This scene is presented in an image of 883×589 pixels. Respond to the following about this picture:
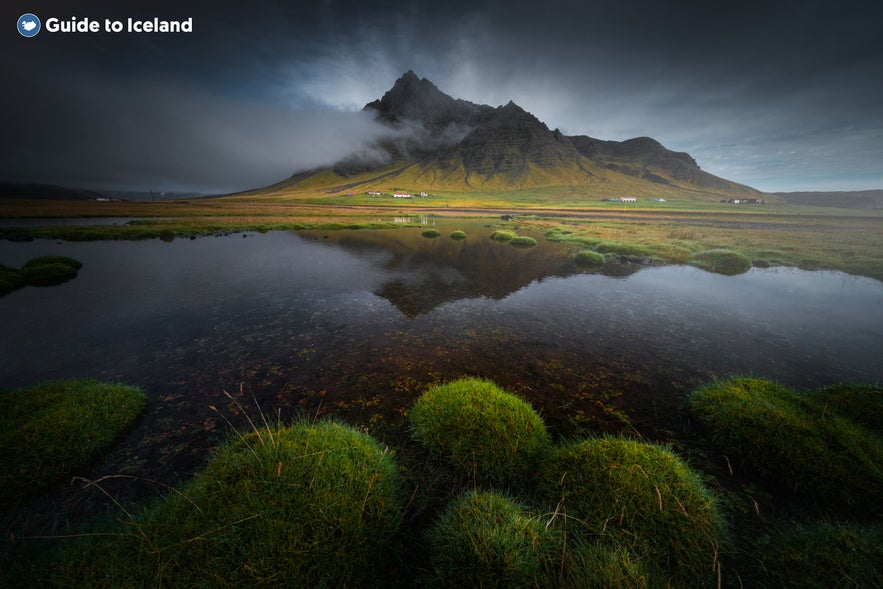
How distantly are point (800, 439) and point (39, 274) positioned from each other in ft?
131

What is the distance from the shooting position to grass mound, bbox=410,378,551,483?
20.7 feet

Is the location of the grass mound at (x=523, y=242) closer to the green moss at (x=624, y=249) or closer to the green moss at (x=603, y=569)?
the green moss at (x=624, y=249)

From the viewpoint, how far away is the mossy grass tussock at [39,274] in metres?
19.0

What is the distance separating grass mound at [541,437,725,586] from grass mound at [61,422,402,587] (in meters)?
3.04

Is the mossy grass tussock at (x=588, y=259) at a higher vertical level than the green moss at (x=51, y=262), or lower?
higher

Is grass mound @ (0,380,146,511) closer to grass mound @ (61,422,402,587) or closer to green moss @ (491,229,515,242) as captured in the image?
grass mound @ (61,422,402,587)

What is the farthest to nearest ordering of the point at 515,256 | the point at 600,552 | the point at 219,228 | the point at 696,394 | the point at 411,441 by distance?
the point at 219,228 → the point at 515,256 → the point at 696,394 → the point at 411,441 → the point at 600,552

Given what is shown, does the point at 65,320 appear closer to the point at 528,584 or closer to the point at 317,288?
the point at 317,288

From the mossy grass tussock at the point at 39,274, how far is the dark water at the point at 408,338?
111 centimetres

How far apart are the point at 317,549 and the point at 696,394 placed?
1061cm

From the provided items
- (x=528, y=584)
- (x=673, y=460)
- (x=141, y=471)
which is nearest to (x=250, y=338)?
(x=141, y=471)

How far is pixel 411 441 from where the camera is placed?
23.7ft

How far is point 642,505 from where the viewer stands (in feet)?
15.7

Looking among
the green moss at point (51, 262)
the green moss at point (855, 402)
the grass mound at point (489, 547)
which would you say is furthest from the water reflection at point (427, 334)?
Answer: the grass mound at point (489, 547)
